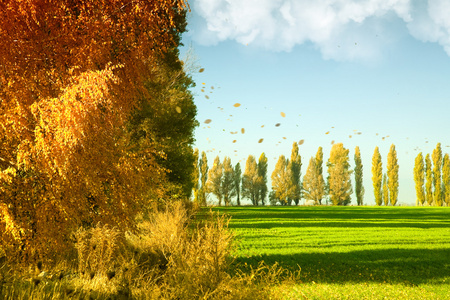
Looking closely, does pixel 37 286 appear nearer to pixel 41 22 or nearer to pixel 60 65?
pixel 60 65

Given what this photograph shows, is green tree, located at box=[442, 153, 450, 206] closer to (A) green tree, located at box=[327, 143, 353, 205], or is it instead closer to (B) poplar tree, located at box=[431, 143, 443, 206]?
(B) poplar tree, located at box=[431, 143, 443, 206]

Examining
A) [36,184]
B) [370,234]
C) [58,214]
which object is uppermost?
[36,184]

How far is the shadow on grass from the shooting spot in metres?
11.0

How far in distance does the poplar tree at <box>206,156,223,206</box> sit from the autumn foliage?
56737mm

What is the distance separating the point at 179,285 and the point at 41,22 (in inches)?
229

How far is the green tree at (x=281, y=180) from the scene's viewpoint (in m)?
67.2

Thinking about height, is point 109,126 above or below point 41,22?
below

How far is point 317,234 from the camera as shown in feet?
67.7

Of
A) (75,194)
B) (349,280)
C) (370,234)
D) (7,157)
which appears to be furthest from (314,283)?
(370,234)

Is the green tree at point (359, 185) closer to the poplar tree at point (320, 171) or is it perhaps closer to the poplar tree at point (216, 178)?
the poplar tree at point (320, 171)

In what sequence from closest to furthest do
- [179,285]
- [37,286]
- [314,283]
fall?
[37,286] → [179,285] → [314,283]

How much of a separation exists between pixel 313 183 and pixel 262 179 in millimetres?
10036

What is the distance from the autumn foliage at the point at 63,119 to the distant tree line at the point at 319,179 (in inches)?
2159

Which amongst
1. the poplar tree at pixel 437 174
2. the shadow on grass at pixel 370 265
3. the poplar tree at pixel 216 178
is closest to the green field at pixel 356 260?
the shadow on grass at pixel 370 265
